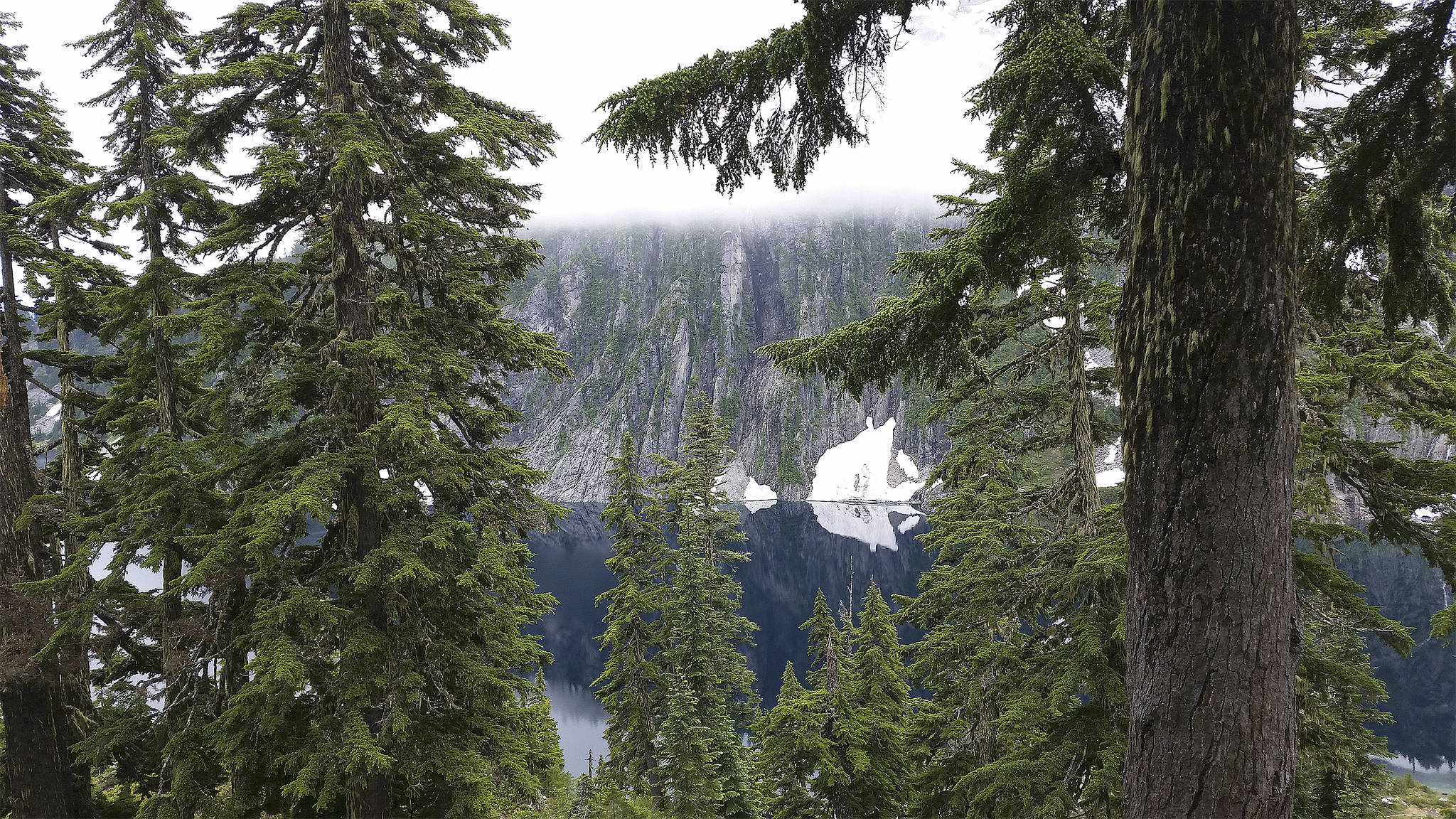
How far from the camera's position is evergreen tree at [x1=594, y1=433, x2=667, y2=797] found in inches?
645

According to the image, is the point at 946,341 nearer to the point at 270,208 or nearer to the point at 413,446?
the point at 413,446

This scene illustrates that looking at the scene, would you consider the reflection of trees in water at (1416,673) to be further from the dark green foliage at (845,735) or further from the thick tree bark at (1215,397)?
the thick tree bark at (1215,397)

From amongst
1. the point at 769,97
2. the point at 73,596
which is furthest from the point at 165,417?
the point at 769,97

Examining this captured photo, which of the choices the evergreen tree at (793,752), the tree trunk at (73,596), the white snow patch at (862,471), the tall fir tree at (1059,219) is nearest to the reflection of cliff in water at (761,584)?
the evergreen tree at (793,752)

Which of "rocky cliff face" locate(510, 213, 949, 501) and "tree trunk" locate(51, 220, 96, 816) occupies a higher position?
"rocky cliff face" locate(510, 213, 949, 501)

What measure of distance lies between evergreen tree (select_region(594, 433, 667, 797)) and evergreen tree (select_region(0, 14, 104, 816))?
31.7 feet

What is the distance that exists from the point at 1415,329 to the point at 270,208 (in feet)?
36.8

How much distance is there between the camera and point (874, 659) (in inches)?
562

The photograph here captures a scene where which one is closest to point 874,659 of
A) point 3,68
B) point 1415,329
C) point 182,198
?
point 1415,329

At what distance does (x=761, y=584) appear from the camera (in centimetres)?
6178

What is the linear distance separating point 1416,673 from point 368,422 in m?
58.1

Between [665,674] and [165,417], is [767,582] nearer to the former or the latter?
[665,674]

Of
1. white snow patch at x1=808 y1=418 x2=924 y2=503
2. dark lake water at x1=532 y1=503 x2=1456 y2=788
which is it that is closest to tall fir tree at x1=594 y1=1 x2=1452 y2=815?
dark lake water at x1=532 y1=503 x2=1456 y2=788

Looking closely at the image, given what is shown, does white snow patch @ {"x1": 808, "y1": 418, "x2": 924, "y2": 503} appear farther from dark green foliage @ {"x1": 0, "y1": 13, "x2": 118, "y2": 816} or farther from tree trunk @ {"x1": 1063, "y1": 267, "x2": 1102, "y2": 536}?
dark green foliage @ {"x1": 0, "y1": 13, "x2": 118, "y2": 816}
